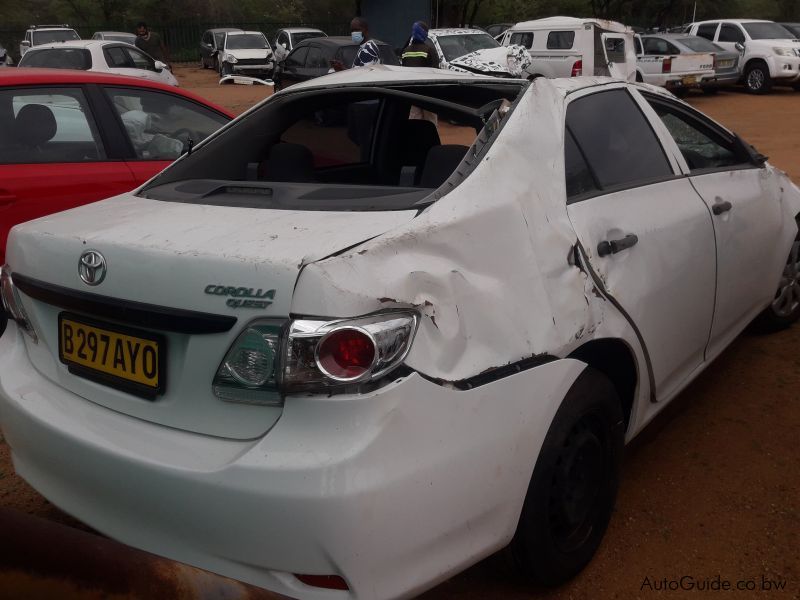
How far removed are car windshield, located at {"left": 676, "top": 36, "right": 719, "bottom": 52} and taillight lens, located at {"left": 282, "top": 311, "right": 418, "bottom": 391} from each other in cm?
1908

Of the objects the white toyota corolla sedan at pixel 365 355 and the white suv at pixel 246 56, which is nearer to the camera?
the white toyota corolla sedan at pixel 365 355

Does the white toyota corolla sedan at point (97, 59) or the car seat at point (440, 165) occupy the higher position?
the car seat at point (440, 165)

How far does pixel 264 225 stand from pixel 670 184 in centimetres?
175

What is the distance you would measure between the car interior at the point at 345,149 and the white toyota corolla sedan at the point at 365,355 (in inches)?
1.1

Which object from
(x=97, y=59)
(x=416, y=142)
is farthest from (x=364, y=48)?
(x=416, y=142)

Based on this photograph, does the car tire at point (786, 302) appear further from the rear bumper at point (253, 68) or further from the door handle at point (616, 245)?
the rear bumper at point (253, 68)

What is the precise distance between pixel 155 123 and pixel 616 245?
3.50 m

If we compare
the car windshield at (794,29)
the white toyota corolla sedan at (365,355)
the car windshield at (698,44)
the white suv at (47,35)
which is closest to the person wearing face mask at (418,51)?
the white toyota corolla sedan at (365,355)

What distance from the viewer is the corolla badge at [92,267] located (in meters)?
2.12

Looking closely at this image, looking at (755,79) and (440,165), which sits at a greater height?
(440,165)

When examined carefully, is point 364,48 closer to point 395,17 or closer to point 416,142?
point 416,142

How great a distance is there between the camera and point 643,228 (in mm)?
2764

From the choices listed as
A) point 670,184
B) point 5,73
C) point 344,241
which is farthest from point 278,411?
point 5,73

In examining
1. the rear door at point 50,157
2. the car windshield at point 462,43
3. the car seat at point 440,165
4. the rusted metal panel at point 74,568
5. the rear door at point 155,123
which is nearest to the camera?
the rusted metal panel at point 74,568
